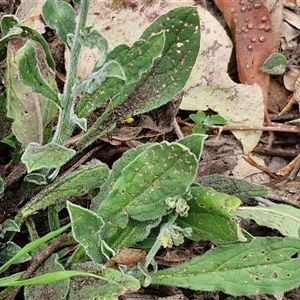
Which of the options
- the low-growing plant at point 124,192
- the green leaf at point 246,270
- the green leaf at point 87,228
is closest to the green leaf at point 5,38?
the low-growing plant at point 124,192

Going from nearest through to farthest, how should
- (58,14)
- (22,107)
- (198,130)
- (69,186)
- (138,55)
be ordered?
1. (58,14)
2. (138,55)
3. (69,186)
4. (22,107)
5. (198,130)

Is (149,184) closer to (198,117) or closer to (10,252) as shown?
(10,252)

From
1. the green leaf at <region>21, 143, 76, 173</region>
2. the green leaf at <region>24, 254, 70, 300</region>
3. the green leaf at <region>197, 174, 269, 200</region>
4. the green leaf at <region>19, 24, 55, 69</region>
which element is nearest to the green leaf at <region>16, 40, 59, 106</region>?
the green leaf at <region>21, 143, 76, 173</region>

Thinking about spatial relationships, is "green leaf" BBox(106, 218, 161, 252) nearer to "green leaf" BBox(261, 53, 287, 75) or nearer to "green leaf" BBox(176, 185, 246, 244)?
"green leaf" BBox(176, 185, 246, 244)

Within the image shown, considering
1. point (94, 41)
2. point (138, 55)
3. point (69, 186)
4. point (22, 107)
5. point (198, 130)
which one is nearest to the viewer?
point (94, 41)

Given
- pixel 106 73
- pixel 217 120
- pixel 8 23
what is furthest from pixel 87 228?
pixel 217 120

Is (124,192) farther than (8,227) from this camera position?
No
